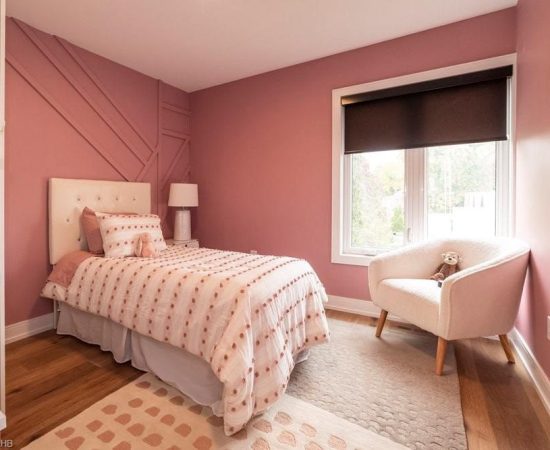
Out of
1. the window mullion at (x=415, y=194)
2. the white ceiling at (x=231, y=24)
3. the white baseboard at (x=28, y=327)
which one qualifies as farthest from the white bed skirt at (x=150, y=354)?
the white ceiling at (x=231, y=24)

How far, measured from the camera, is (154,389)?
1.74 m

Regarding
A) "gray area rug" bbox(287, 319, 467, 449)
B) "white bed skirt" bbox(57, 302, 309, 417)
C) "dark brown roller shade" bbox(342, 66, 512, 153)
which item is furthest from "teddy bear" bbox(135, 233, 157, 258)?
"dark brown roller shade" bbox(342, 66, 512, 153)

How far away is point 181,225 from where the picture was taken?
340 cm

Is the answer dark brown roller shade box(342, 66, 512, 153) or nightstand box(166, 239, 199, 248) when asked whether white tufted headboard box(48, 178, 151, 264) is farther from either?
dark brown roller shade box(342, 66, 512, 153)

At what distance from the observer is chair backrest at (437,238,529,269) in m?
1.93

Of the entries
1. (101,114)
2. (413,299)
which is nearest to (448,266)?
(413,299)

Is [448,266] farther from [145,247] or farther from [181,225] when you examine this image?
[181,225]

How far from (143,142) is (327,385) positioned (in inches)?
118

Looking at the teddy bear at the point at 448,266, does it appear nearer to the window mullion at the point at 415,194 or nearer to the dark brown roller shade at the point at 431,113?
the window mullion at the point at 415,194

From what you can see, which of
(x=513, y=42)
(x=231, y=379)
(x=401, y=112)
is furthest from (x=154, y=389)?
(x=513, y=42)

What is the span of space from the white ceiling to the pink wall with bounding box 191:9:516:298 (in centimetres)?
16

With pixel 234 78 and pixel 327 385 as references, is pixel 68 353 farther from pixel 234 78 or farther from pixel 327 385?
pixel 234 78

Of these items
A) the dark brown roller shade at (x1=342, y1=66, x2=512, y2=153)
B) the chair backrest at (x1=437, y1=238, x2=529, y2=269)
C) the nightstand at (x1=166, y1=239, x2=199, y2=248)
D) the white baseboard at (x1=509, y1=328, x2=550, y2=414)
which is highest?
the dark brown roller shade at (x1=342, y1=66, x2=512, y2=153)

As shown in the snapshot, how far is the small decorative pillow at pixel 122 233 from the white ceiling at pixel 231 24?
1.56 meters
